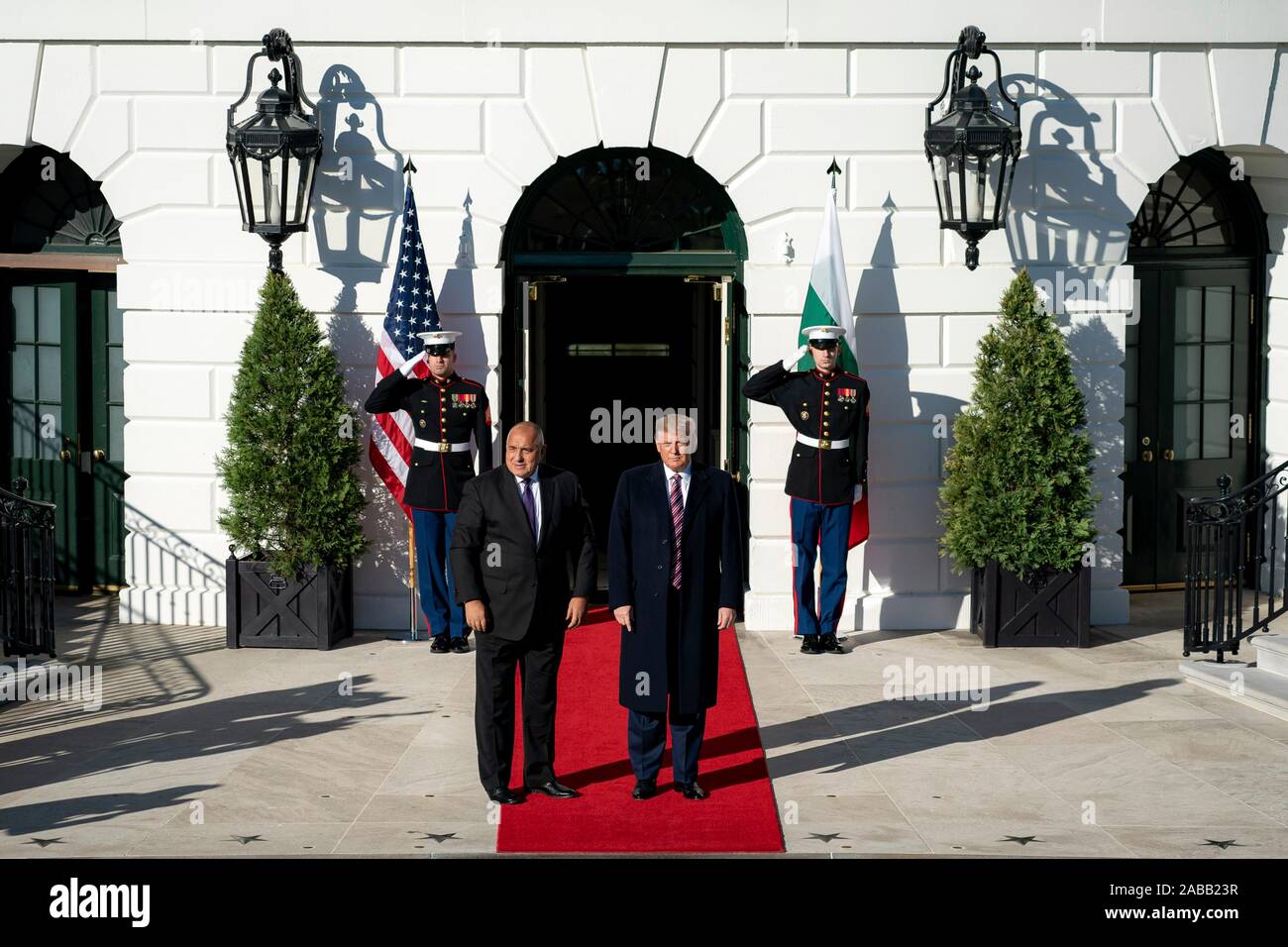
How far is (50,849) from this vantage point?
21.8 ft

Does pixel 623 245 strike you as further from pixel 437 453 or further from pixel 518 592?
pixel 518 592

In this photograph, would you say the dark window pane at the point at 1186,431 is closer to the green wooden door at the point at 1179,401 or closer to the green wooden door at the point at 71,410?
the green wooden door at the point at 1179,401

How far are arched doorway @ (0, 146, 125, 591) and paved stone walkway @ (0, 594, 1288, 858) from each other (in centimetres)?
189

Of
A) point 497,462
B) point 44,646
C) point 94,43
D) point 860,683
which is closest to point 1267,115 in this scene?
point 860,683

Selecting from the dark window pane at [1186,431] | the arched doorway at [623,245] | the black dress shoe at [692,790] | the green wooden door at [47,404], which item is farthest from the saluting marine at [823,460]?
the green wooden door at [47,404]

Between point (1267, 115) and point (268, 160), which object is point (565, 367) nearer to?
point (268, 160)

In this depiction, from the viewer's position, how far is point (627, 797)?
753cm

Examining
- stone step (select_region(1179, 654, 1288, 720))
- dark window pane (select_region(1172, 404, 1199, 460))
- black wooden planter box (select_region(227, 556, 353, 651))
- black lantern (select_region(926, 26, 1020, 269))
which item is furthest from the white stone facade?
stone step (select_region(1179, 654, 1288, 720))

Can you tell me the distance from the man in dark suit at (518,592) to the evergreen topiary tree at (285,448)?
12.4 feet

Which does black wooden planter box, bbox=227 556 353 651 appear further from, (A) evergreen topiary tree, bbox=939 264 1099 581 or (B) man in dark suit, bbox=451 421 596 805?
(A) evergreen topiary tree, bbox=939 264 1099 581

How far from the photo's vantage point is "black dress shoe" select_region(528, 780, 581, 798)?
752 cm

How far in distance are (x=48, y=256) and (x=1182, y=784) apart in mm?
9399

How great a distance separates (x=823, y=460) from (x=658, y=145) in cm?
263

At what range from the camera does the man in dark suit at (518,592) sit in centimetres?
737
